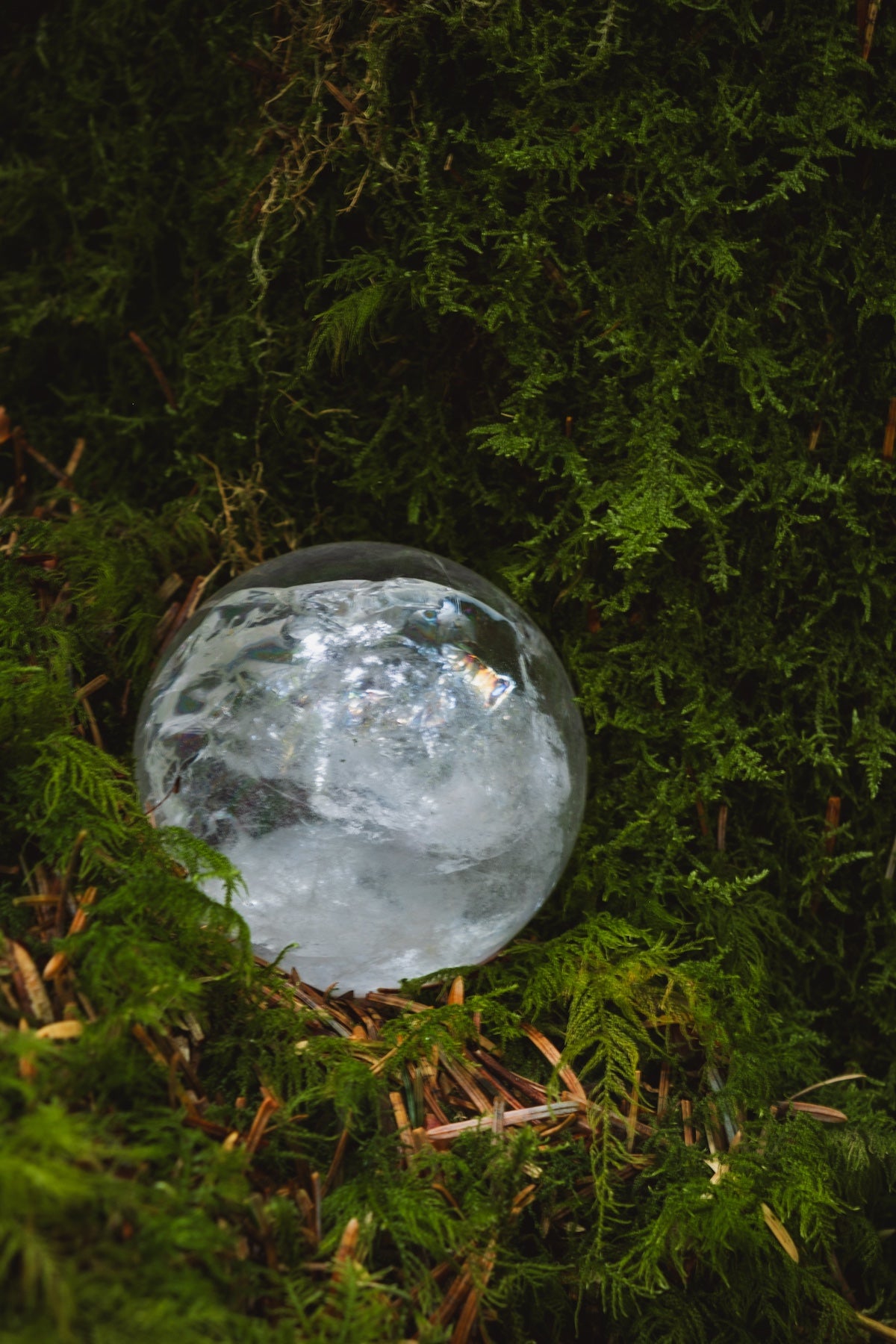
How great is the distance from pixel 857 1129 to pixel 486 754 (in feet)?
3.81

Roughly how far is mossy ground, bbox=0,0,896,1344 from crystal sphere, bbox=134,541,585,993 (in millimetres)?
110

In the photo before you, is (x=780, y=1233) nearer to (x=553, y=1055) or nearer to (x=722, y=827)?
(x=553, y=1055)

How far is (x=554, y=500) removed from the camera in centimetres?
243

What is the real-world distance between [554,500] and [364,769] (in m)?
0.92

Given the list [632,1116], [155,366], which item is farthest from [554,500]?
[632,1116]

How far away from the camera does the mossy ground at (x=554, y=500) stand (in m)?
1.76

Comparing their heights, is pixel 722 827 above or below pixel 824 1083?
above

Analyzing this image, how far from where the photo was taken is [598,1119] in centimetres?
185

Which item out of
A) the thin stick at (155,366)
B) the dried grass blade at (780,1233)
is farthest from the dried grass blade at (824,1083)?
the thin stick at (155,366)

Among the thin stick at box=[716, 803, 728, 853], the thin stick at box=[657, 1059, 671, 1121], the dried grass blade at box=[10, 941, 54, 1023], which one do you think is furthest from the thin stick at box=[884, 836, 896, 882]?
the dried grass blade at box=[10, 941, 54, 1023]

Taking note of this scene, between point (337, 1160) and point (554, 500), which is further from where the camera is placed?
point (554, 500)

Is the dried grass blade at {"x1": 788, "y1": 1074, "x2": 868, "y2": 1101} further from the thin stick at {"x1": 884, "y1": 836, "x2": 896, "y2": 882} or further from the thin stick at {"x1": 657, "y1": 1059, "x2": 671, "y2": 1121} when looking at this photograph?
the thin stick at {"x1": 884, "y1": 836, "x2": 896, "y2": 882}

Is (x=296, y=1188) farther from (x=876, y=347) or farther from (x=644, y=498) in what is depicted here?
(x=876, y=347)

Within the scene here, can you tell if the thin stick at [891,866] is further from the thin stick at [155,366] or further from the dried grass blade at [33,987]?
the thin stick at [155,366]
